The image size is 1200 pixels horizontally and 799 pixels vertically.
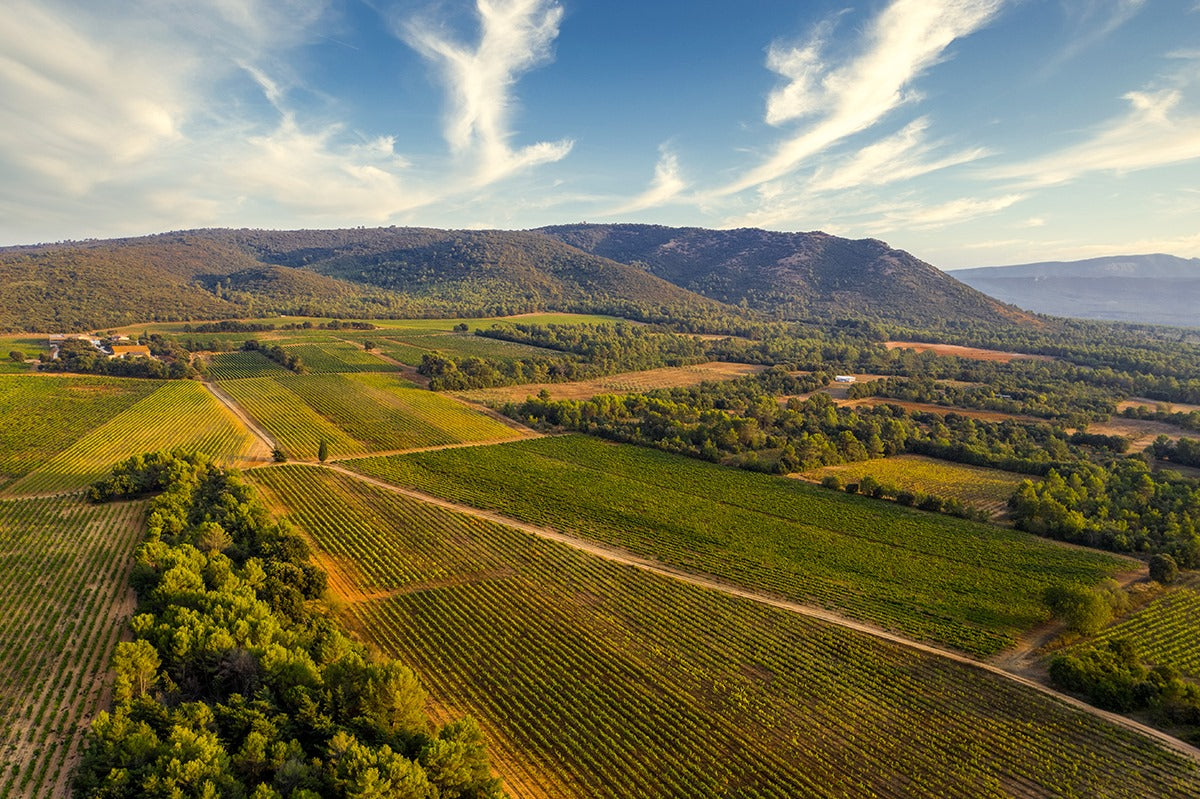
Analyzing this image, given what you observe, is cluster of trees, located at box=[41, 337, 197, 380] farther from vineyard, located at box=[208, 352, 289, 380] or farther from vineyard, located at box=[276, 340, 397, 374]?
vineyard, located at box=[276, 340, 397, 374]

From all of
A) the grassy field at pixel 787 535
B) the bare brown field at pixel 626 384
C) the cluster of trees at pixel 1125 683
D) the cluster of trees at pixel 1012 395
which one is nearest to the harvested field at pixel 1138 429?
the cluster of trees at pixel 1012 395

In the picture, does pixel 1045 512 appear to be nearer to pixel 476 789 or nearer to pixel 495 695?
pixel 495 695

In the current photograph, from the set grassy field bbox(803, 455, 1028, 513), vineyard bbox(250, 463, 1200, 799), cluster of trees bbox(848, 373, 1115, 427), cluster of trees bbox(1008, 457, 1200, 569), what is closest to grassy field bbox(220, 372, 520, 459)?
vineyard bbox(250, 463, 1200, 799)

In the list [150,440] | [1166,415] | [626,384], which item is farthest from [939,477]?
[150,440]

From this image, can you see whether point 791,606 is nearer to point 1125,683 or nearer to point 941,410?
point 1125,683

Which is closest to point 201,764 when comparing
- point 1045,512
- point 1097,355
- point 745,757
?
point 745,757

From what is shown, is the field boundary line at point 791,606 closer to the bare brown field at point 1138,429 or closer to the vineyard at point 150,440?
the vineyard at point 150,440
